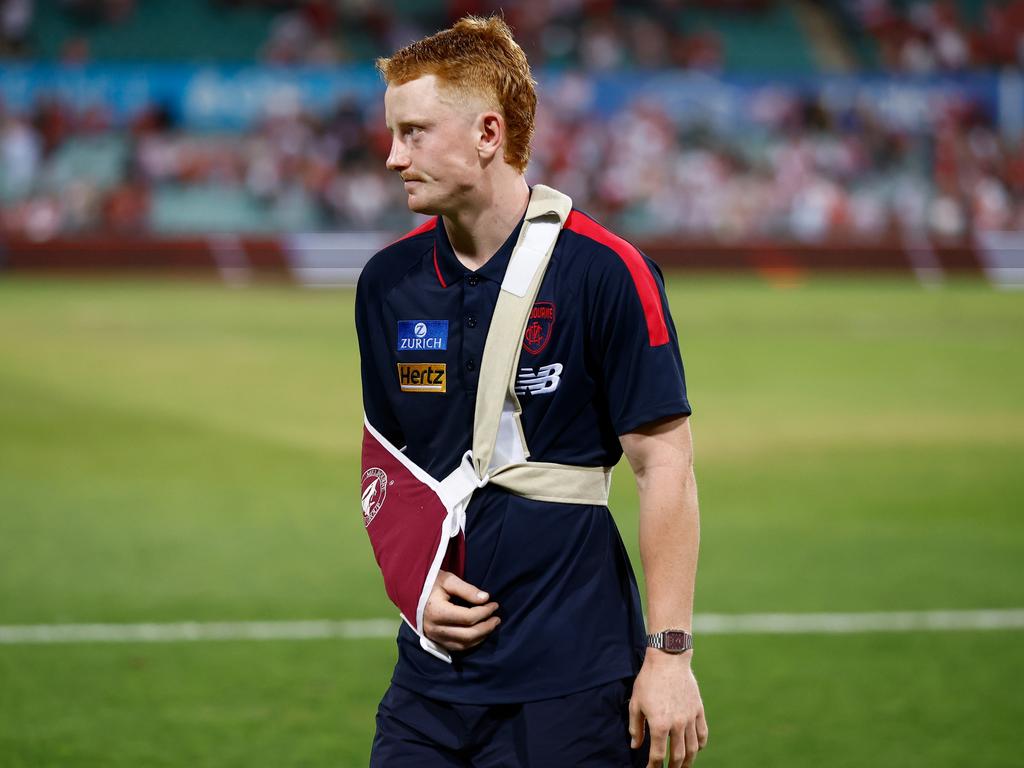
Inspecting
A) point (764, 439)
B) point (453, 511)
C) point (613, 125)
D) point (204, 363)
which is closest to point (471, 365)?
point (453, 511)

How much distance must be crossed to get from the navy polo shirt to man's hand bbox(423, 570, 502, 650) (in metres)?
0.05

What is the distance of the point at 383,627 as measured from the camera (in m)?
7.14

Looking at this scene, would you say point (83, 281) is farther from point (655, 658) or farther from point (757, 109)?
point (655, 658)

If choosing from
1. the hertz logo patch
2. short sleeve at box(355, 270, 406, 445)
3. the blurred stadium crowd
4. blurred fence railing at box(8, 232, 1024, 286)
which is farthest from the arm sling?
the blurred stadium crowd

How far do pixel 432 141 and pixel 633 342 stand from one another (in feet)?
1.86

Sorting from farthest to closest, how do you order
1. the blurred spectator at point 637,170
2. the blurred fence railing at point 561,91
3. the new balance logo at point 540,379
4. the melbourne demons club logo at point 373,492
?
1. the blurred fence railing at point 561,91
2. the blurred spectator at point 637,170
3. the melbourne demons club logo at point 373,492
4. the new balance logo at point 540,379

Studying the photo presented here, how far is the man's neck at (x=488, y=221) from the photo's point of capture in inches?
116

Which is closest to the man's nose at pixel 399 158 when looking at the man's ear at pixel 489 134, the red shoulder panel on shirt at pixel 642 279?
the man's ear at pixel 489 134

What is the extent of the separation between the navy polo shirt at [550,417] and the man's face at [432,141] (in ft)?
0.60

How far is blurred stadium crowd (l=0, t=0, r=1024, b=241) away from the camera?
2817 centimetres

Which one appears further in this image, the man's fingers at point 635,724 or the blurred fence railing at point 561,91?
the blurred fence railing at point 561,91

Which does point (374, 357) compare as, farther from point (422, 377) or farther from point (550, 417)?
point (550, 417)

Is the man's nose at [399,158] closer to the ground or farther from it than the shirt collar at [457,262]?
farther from it

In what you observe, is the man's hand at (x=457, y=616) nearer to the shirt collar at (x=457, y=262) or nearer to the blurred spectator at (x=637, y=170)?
the shirt collar at (x=457, y=262)
